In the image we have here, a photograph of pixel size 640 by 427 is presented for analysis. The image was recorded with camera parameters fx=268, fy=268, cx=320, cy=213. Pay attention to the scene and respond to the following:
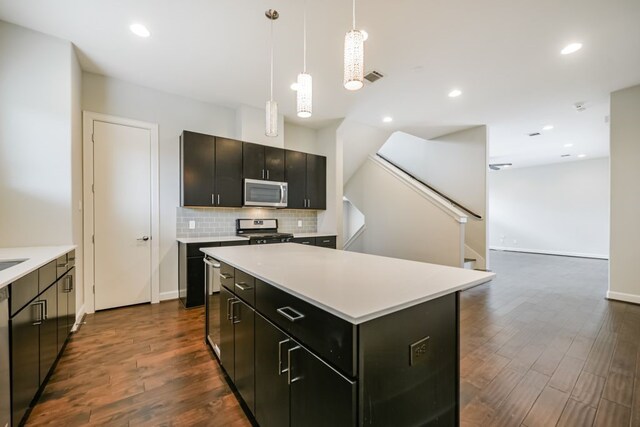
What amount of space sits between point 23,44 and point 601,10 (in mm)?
5187

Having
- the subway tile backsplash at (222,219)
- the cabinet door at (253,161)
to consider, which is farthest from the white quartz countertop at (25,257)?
the cabinet door at (253,161)

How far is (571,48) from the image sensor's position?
279 centimetres

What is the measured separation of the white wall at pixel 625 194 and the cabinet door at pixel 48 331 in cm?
630

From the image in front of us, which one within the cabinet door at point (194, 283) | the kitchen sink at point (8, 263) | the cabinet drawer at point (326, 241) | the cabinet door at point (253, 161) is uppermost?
the cabinet door at point (253, 161)

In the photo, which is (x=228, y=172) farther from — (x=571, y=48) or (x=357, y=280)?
(x=571, y=48)

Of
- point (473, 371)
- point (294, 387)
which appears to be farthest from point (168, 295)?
point (473, 371)

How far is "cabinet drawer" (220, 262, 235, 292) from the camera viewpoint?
1840 mm

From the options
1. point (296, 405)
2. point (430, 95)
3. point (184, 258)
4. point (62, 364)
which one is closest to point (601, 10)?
point (430, 95)

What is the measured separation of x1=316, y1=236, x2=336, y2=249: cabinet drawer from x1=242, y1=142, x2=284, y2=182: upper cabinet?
1.24m

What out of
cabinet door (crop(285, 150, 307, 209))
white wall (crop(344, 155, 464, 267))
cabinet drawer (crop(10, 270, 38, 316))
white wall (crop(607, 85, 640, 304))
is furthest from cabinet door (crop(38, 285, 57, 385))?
white wall (crop(607, 85, 640, 304))

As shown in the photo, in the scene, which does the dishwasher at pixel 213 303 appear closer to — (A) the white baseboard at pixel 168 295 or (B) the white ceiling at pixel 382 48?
(A) the white baseboard at pixel 168 295

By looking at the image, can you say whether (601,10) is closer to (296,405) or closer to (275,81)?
Result: (275,81)

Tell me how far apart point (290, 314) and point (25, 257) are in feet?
7.16

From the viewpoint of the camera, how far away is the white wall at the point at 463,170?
5.47 metres
